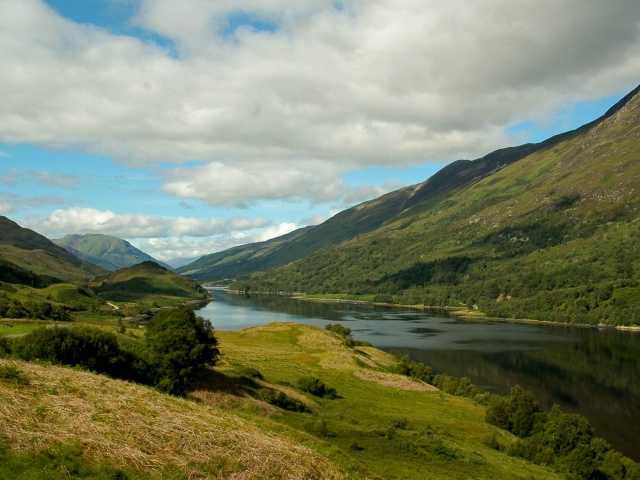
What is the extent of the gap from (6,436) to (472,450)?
48.2 m

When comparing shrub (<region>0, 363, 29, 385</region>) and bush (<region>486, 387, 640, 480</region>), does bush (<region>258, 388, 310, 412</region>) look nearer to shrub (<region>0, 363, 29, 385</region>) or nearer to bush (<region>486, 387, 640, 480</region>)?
bush (<region>486, 387, 640, 480</region>)

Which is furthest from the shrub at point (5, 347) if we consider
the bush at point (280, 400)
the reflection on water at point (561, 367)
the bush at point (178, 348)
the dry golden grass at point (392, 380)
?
the reflection on water at point (561, 367)

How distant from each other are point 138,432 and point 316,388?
5547 cm

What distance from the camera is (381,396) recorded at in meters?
84.5

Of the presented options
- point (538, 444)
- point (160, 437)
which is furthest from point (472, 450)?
point (160, 437)

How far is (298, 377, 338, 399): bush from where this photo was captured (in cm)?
7669

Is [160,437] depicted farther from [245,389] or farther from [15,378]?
[245,389]

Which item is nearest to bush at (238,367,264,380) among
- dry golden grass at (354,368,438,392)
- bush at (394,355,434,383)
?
dry golden grass at (354,368,438,392)

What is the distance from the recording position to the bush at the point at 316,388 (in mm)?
76688

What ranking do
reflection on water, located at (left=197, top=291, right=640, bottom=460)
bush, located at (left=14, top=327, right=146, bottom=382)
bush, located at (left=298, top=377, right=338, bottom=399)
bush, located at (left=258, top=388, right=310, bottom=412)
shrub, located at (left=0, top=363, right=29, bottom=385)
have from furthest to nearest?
reflection on water, located at (left=197, top=291, right=640, bottom=460) < bush, located at (left=298, top=377, right=338, bottom=399) < bush, located at (left=258, top=388, right=310, bottom=412) < bush, located at (left=14, top=327, right=146, bottom=382) < shrub, located at (left=0, top=363, right=29, bottom=385)

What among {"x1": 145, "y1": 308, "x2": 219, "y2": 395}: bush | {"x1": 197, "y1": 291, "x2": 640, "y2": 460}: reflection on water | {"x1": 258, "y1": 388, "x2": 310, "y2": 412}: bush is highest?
{"x1": 145, "y1": 308, "x2": 219, "y2": 395}: bush

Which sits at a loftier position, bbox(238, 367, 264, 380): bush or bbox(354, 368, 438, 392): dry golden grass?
bbox(238, 367, 264, 380): bush

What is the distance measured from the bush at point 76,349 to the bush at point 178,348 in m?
6.71

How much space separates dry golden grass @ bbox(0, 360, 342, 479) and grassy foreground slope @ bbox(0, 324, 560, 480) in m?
0.06
